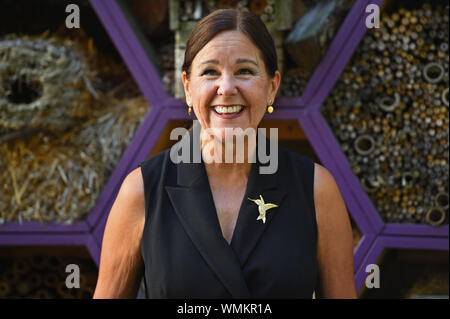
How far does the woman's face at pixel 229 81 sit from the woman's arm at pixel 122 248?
26 cm

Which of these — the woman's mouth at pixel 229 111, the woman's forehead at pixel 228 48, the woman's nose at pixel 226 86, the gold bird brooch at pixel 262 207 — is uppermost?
the woman's forehead at pixel 228 48

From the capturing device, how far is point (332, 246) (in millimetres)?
1249

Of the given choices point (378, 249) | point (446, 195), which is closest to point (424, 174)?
point (446, 195)

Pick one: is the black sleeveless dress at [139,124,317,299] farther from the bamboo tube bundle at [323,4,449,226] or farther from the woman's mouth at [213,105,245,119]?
the bamboo tube bundle at [323,4,449,226]

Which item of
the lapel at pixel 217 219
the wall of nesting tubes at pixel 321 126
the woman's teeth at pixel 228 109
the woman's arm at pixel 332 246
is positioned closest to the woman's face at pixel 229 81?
the woman's teeth at pixel 228 109

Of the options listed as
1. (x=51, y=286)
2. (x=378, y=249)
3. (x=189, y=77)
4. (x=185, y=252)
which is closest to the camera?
(x=185, y=252)

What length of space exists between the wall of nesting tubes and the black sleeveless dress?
97cm

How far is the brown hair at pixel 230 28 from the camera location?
120cm

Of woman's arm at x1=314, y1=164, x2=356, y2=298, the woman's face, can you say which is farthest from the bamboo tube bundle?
the woman's face

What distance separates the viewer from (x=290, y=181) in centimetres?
129

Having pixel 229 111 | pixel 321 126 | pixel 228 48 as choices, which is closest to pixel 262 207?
pixel 229 111

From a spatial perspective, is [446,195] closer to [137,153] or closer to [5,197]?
[137,153]

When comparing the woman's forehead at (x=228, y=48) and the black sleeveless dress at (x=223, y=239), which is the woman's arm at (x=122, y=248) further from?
the woman's forehead at (x=228, y=48)

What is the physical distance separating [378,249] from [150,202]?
1.32 meters
